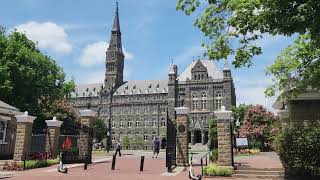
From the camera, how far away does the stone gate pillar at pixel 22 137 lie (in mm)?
20328

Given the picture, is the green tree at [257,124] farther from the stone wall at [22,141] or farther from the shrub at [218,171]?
the stone wall at [22,141]

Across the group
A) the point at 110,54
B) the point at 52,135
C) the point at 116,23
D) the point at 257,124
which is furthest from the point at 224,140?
the point at 116,23

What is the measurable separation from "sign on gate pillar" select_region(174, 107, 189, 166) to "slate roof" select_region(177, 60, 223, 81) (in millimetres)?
65825

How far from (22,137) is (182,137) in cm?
911

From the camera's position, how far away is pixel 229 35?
14.1 m

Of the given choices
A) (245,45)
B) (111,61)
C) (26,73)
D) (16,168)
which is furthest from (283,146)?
(111,61)

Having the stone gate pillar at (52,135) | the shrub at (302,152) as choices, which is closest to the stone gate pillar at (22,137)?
the stone gate pillar at (52,135)

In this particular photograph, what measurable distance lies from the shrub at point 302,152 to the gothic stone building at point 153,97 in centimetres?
5674

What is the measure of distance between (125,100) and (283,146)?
280 feet

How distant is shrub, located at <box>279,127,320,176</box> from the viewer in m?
14.6

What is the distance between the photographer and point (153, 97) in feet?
316

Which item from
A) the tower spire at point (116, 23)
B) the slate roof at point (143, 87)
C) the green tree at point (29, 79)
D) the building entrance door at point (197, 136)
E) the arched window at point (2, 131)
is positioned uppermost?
the tower spire at point (116, 23)

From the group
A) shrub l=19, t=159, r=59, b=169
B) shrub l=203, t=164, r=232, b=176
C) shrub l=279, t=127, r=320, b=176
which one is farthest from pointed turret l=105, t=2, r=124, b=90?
shrub l=279, t=127, r=320, b=176

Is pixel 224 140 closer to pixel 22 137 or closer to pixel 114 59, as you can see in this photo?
pixel 22 137
